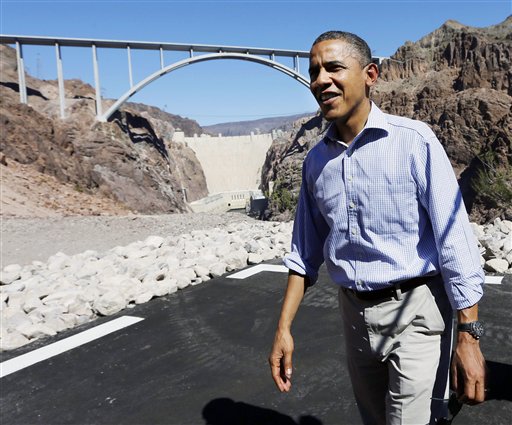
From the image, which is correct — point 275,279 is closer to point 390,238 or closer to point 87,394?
point 87,394

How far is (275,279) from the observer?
542 centimetres

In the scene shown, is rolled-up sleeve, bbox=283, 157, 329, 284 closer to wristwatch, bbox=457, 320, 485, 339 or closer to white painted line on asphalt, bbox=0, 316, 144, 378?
wristwatch, bbox=457, 320, 485, 339

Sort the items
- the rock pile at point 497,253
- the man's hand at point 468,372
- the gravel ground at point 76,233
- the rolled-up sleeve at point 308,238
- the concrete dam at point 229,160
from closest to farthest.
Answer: the man's hand at point 468,372 < the rolled-up sleeve at point 308,238 < the rock pile at point 497,253 < the gravel ground at point 76,233 < the concrete dam at point 229,160

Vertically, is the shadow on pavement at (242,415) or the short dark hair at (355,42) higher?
the short dark hair at (355,42)

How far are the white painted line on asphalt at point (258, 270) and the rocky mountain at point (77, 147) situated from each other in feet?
47.6

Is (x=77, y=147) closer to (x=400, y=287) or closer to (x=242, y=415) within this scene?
(x=242, y=415)

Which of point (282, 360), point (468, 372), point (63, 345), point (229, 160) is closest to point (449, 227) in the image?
point (468, 372)

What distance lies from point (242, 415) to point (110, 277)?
3.48 meters

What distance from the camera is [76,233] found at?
12.3 metres

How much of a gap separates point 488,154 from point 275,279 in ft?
58.3

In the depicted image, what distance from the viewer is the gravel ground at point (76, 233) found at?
10.5m

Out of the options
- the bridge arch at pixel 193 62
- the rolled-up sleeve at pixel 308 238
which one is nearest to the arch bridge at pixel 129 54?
the bridge arch at pixel 193 62

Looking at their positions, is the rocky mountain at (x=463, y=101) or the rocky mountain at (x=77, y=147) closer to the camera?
the rocky mountain at (x=463, y=101)

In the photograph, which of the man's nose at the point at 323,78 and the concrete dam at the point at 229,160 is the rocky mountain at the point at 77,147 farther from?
the concrete dam at the point at 229,160
